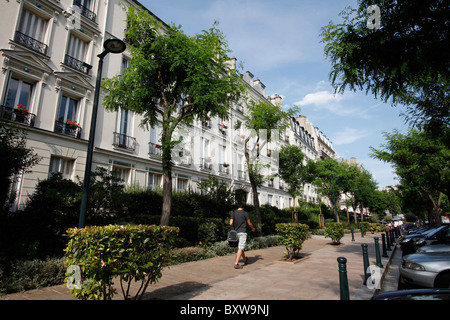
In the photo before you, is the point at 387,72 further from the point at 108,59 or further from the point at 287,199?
the point at 287,199

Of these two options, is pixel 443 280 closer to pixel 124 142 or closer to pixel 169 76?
pixel 169 76

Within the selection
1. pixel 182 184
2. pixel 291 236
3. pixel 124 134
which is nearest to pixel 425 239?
pixel 291 236

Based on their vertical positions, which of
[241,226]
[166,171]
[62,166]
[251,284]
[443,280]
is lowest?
[251,284]

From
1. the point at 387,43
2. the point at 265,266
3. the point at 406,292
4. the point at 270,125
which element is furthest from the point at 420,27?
the point at 270,125

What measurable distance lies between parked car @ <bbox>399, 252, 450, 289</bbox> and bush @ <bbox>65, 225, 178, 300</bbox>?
5.64 meters

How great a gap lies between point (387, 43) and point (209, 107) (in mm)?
5666

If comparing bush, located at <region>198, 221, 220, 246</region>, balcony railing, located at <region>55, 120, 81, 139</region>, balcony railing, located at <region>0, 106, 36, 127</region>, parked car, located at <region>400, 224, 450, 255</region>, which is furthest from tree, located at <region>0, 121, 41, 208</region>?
parked car, located at <region>400, 224, 450, 255</region>

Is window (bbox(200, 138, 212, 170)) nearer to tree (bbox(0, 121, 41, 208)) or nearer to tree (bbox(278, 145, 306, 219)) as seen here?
tree (bbox(278, 145, 306, 219))

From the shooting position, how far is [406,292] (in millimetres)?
3250

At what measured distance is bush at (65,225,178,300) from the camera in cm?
340

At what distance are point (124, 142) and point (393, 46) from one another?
540 inches

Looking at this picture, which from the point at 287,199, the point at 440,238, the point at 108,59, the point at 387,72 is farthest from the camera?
the point at 287,199

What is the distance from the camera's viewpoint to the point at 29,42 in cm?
1187

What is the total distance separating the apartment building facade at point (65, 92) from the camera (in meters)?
11.2
